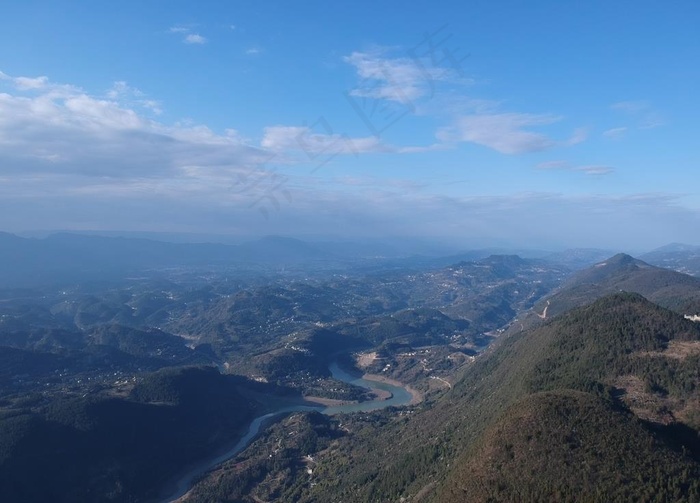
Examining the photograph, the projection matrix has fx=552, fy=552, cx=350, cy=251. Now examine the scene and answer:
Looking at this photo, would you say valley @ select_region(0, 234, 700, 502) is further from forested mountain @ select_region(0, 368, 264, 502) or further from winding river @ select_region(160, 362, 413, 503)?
winding river @ select_region(160, 362, 413, 503)

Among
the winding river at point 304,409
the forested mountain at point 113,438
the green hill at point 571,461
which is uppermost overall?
the green hill at point 571,461

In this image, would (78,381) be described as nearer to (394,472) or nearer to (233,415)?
(233,415)

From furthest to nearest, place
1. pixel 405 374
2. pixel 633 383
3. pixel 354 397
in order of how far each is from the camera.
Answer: pixel 405 374 → pixel 354 397 → pixel 633 383

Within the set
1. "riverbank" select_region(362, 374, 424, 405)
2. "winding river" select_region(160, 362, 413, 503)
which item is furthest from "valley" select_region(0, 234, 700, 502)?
"riverbank" select_region(362, 374, 424, 405)

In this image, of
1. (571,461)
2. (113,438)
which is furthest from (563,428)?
(113,438)

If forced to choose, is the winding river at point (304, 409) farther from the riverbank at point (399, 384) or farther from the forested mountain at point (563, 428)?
the forested mountain at point (563, 428)

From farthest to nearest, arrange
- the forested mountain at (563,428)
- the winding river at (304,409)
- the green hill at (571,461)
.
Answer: the winding river at (304,409) → the forested mountain at (563,428) → the green hill at (571,461)

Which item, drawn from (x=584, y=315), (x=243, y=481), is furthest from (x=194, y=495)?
(x=584, y=315)

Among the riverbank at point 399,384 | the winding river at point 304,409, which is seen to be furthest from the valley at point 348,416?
the riverbank at point 399,384
